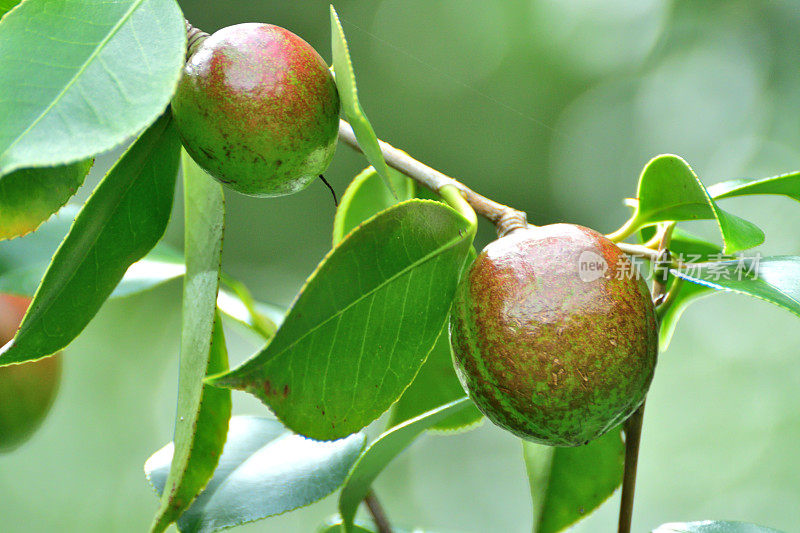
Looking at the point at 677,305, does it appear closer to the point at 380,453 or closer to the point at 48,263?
the point at 380,453

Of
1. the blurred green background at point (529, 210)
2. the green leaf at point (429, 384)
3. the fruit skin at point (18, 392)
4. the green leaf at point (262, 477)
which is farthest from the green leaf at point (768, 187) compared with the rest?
the blurred green background at point (529, 210)

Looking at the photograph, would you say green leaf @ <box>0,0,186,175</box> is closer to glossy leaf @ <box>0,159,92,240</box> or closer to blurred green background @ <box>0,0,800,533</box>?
glossy leaf @ <box>0,159,92,240</box>

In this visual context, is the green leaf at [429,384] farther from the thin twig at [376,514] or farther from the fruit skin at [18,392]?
the fruit skin at [18,392]

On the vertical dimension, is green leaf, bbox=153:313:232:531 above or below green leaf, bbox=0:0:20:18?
below

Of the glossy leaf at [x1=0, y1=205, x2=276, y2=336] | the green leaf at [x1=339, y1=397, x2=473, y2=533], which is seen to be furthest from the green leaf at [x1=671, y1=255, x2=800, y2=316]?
the glossy leaf at [x1=0, y1=205, x2=276, y2=336]

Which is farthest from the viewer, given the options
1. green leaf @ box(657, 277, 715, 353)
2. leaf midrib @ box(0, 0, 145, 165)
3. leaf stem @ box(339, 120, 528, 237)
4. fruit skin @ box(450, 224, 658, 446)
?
green leaf @ box(657, 277, 715, 353)

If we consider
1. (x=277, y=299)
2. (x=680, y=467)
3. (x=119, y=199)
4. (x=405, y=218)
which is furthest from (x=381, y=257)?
(x=680, y=467)

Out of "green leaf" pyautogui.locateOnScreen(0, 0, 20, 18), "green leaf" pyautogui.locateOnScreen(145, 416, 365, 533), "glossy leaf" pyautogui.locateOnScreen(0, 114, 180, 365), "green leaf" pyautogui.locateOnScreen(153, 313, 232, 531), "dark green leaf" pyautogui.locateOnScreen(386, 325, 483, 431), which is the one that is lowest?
"green leaf" pyautogui.locateOnScreen(145, 416, 365, 533)
